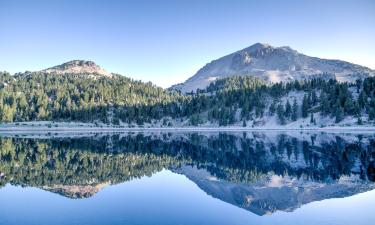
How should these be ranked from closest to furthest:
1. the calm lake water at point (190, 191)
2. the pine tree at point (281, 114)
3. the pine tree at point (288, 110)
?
the calm lake water at point (190, 191) → the pine tree at point (281, 114) → the pine tree at point (288, 110)

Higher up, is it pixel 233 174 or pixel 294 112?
pixel 294 112

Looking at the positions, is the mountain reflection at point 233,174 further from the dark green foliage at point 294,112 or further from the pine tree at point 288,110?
the pine tree at point 288,110

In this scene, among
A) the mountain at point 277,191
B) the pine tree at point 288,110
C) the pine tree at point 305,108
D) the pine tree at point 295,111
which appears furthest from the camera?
the pine tree at point 288,110

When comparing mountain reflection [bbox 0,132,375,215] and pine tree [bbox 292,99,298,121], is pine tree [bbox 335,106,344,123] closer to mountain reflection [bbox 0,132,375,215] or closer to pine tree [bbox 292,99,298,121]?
pine tree [bbox 292,99,298,121]

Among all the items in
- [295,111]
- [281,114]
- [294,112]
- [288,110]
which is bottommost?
[281,114]

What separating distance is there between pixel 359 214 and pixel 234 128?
165 metres

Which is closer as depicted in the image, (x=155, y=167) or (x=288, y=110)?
(x=155, y=167)

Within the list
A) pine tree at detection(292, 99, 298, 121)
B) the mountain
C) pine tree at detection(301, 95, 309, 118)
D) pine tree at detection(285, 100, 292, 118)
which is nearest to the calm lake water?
the mountain

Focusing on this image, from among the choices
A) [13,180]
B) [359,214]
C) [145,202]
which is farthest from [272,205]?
[13,180]

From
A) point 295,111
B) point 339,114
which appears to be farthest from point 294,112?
point 339,114

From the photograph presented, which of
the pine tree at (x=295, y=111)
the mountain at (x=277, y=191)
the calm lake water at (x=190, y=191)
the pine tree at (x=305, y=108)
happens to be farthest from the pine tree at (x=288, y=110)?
the mountain at (x=277, y=191)

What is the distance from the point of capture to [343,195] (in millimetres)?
31234

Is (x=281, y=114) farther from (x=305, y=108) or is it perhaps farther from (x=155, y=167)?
(x=155, y=167)

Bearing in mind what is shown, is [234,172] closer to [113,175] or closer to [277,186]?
[277,186]
